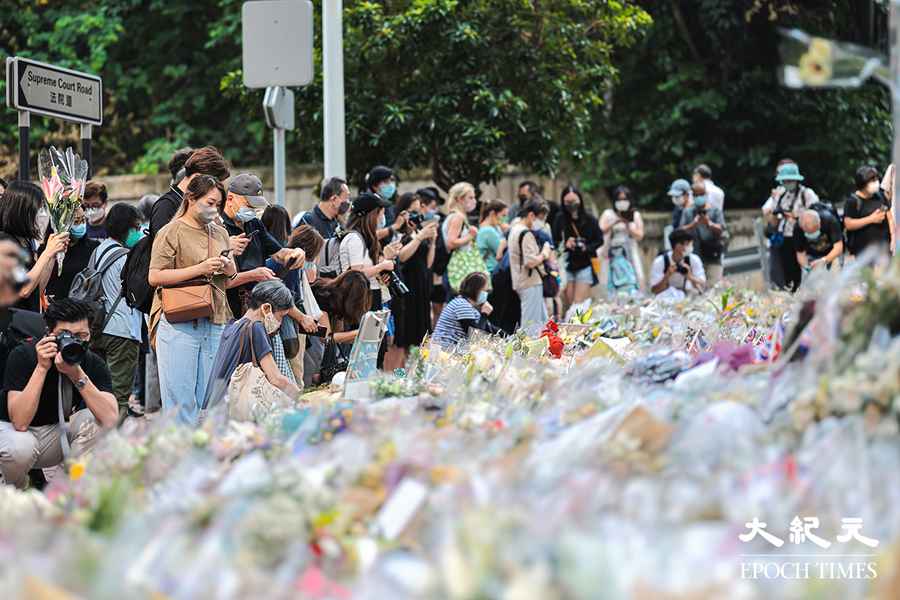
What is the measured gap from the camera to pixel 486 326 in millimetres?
10461

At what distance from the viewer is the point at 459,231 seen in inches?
468

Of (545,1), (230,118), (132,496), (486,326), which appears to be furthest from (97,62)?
(132,496)

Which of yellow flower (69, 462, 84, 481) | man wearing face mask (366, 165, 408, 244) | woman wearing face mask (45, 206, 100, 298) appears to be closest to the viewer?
yellow flower (69, 462, 84, 481)

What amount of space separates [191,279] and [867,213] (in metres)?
6.86

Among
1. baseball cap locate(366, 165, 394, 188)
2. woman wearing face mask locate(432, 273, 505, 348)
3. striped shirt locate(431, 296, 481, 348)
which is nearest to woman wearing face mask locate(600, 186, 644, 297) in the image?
baseball cap locate(366, 165, 394, 188)

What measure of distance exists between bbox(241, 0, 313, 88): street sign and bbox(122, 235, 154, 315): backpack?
3.10 m

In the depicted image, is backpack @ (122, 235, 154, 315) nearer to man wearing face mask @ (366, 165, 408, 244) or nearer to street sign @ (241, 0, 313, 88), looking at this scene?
man wearing face mask @ (366, 165, 408, 244)

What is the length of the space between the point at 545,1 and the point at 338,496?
12.9m

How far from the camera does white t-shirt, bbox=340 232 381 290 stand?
9406 mm

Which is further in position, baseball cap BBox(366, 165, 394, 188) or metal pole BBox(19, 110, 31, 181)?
baseball cap BBox(366, 165, 394, 188)

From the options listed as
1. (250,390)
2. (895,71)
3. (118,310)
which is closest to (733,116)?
(118,310)

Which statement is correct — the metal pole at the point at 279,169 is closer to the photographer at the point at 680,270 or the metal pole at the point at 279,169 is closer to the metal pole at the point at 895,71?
the photographer at the point at 680,270

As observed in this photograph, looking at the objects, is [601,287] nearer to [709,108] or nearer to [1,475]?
[709,108]

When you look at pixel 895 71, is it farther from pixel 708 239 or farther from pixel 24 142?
pixel 708 239
